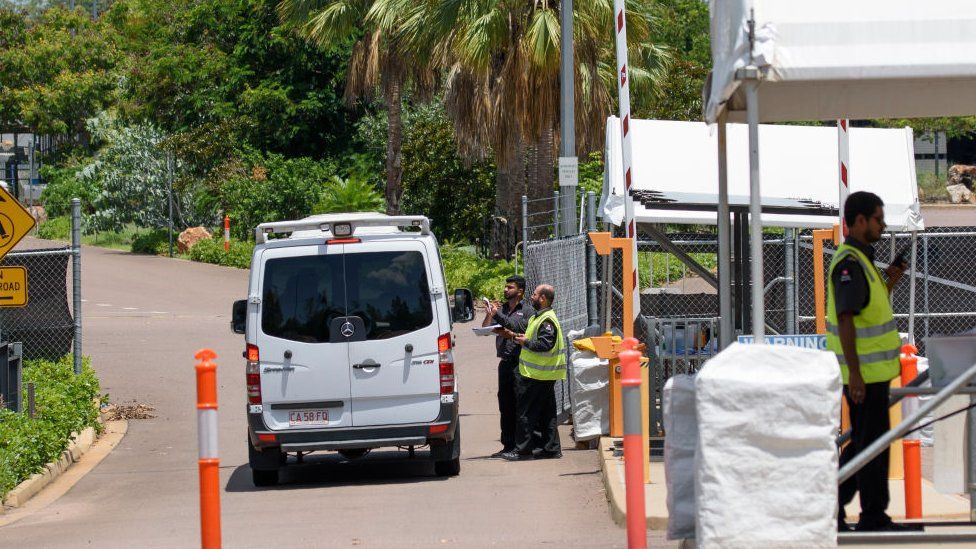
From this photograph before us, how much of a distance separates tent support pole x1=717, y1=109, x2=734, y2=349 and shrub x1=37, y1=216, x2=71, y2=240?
46.6 meters

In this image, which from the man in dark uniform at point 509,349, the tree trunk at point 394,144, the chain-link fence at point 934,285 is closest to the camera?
the man in dark uniform at point 509,349

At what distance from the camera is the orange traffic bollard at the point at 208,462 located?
618 centimetres

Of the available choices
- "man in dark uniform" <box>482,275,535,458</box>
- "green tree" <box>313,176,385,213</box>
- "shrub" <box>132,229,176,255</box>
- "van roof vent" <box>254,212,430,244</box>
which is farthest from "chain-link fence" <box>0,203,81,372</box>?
"shrub" <box>132,229,176,255</box>

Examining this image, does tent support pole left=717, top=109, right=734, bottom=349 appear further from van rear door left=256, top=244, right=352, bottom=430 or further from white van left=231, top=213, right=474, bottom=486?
van rear door left=256, top=244, right=352, bottom=430

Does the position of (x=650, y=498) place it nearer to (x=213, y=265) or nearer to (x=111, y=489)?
(x=111, y=489)

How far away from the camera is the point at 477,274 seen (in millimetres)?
30297

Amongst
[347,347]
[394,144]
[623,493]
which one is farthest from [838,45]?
[394,144]

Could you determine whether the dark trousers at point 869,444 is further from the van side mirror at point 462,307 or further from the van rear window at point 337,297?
the van side mirror at point 462,307

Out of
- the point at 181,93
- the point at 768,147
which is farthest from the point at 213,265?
the point at 768,147

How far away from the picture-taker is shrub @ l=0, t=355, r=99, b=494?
11344 millimetres

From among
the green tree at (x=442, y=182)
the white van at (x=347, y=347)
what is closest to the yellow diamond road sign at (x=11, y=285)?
the white van at (x=347, y=347)

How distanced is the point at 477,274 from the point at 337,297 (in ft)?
61.5

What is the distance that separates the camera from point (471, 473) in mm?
12242

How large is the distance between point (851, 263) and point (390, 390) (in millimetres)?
5612
